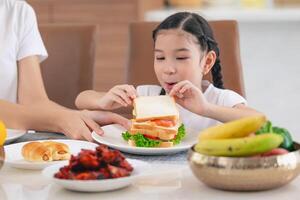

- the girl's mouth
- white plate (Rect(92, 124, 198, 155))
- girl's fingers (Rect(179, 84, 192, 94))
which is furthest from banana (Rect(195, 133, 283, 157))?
the girl's mouth

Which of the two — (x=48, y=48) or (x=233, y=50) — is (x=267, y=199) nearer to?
(x=233, y=50)

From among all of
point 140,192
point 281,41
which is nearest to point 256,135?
point 140,192

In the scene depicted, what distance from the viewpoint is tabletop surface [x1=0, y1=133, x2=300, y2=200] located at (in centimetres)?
120

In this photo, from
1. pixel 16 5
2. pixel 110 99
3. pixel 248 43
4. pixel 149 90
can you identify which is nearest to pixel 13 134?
pixel 110 99

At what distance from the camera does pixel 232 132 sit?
1189 mm

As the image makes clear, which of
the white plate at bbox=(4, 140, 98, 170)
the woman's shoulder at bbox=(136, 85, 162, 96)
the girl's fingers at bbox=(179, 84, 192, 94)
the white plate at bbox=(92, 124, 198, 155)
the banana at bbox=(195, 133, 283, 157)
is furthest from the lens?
the woman's shoulder at bbox=(136, 85, 162, 96)

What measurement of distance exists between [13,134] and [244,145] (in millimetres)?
768

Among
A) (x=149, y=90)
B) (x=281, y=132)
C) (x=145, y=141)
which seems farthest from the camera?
(x=149, y=90)

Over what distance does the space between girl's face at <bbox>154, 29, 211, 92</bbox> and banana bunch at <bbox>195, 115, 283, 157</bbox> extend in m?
0.63

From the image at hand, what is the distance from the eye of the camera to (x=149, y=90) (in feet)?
6.86

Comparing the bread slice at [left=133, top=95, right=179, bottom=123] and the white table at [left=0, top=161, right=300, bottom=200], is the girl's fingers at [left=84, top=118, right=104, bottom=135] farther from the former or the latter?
the white table at [left=0, top=161, right=300, bottom=200]

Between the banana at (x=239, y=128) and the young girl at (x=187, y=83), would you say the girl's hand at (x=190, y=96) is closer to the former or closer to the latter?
the young girl at (x=187, y=83)

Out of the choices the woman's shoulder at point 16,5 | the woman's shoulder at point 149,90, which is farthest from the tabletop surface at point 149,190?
the woman's shoulder at point 16,5

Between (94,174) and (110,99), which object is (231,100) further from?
(94,174)
